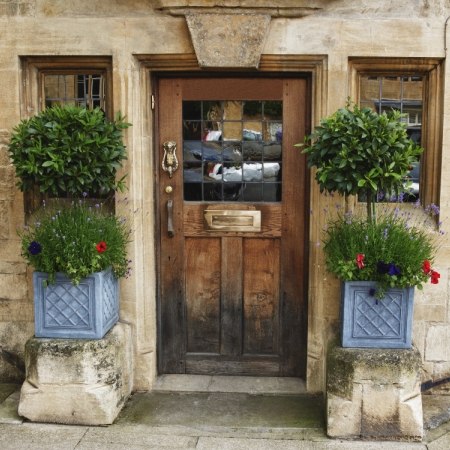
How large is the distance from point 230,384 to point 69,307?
144 centimetres

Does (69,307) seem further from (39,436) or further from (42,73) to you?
(42,73)

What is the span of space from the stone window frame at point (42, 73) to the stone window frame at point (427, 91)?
1785mm

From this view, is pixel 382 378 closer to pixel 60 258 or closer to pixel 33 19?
pixel 60 258

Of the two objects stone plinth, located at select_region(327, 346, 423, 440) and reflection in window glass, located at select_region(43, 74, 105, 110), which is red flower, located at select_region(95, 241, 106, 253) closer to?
reflection in window glass, located at select_region(43, 74, 105, 110)

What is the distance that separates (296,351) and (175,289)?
1.06 m

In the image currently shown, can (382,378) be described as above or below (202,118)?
below

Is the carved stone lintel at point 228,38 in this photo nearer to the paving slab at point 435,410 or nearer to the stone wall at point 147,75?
the stone wall at point 147,75

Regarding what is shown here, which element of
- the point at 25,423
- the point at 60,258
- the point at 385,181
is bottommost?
the point at 25,423

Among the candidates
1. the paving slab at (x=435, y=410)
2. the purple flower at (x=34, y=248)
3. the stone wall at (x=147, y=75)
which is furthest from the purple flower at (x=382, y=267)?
the purple flower at (x=34, y=248)

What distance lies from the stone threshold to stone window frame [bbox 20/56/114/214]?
1.69 meters

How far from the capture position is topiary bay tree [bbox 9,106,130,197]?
422 centimetres

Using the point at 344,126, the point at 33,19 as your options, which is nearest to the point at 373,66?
the point at 344,126

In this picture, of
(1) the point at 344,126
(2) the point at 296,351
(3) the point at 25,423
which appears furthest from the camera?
(2) the point at 296,351

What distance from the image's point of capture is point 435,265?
189 inches
